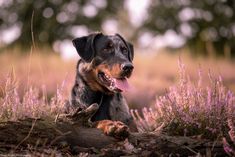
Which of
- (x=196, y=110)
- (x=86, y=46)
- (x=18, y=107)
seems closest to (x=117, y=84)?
(x=86, y=46)

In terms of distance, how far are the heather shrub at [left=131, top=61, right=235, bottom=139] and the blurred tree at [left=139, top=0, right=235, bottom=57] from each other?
20715 millimetres

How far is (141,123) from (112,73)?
1165 millimetres

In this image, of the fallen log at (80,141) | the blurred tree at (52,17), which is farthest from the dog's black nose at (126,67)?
the blurred tree at (52,17)

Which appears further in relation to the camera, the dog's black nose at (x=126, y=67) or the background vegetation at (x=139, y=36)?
the background vegetation at (x=139, y=36)

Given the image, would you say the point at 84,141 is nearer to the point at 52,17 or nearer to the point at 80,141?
the point at 80,141

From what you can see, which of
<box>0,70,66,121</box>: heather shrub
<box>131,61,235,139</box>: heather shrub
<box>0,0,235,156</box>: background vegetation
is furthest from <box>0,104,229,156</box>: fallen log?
<box>0,0,235,156</box>: background vegetation

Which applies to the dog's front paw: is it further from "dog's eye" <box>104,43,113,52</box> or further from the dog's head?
"dog's eye" <box>104,43,113,52</box>

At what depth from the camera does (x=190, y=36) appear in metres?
29.2

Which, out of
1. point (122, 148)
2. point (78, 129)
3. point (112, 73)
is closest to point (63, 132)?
point (78, 129)

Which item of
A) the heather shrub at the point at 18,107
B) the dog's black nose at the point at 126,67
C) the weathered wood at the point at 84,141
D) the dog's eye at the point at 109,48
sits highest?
the dog's eye at the point at 109,48

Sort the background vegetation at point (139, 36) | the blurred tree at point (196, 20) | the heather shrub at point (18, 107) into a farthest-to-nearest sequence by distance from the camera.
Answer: the blurred tree at point (196, 20)
the background vegetation at point (139, 36)
the heather shrub at point (18, 107)

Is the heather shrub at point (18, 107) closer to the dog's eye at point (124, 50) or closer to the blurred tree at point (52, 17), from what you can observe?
the dog's eye at point (124, 50)

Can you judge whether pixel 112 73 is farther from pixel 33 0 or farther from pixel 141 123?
pixel 33 0

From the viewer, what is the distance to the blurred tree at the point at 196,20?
2853 cm
